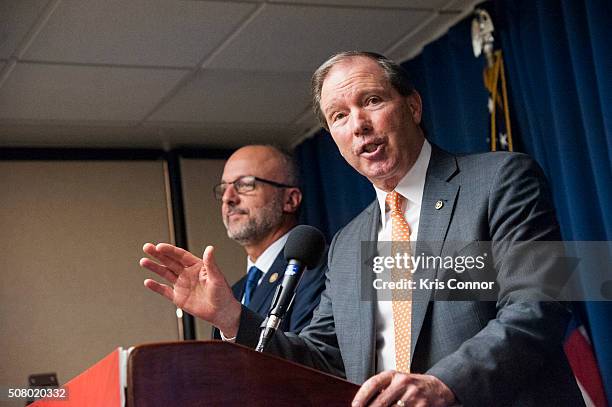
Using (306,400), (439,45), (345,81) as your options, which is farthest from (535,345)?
(439,45)

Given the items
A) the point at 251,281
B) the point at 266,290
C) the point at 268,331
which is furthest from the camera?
the point at 251,281

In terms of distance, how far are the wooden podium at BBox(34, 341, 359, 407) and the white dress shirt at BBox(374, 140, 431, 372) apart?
0.46 m

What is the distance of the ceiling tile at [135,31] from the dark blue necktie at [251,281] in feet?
3.55

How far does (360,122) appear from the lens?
2084 mm

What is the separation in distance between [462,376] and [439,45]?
2.96 metres

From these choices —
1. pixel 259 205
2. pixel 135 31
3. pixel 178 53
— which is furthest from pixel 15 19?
pixel 259 205

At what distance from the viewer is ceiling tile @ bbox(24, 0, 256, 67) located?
144 inches

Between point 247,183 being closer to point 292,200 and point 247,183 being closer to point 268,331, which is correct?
point 292,200

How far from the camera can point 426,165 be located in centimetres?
210

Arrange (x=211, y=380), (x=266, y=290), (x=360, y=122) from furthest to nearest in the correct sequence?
(x=266, y=290), (x=360, y=122), (x=211, y=380)

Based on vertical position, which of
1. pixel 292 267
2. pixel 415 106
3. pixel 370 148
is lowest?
pixel 292 267

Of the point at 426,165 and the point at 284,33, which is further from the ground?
the point at 284,33

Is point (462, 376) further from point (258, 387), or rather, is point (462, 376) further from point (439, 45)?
point (439, 45)

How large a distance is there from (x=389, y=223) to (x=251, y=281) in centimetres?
137
